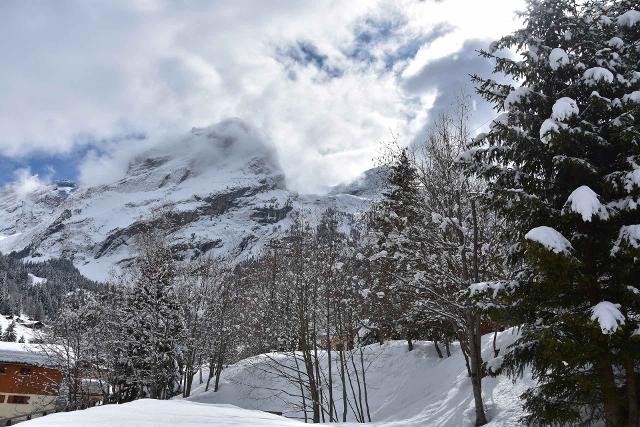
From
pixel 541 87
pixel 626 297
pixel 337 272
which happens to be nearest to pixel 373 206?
pixel 337 272

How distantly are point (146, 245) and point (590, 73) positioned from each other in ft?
83.8

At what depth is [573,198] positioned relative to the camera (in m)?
7.66

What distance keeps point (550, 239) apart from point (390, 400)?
727 inches

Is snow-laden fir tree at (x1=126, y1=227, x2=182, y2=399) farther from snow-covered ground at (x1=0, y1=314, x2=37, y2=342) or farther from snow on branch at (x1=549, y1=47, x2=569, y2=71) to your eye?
snow-covered ground at (x1=0, y1=314, x2=37, y2=342)

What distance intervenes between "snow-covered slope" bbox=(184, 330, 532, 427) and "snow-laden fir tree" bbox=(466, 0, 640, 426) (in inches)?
112

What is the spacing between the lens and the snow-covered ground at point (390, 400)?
7.62m

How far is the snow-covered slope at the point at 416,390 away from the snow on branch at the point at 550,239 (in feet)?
16.7

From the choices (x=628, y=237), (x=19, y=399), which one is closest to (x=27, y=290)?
(x=19, y=399)

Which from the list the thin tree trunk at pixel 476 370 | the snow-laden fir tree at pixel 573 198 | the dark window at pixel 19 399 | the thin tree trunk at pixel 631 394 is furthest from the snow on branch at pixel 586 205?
the dark window at pixel 19 399

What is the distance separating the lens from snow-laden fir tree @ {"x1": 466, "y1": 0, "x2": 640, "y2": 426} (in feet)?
24.8

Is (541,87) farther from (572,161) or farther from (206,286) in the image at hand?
(206,286)

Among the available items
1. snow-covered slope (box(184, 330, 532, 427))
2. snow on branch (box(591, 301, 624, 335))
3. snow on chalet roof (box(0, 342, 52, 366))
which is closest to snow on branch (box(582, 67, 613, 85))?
snow on branch (box(591, 301, 624, 335))

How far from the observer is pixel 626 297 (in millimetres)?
7793

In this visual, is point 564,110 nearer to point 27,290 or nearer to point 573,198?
point 573,198
